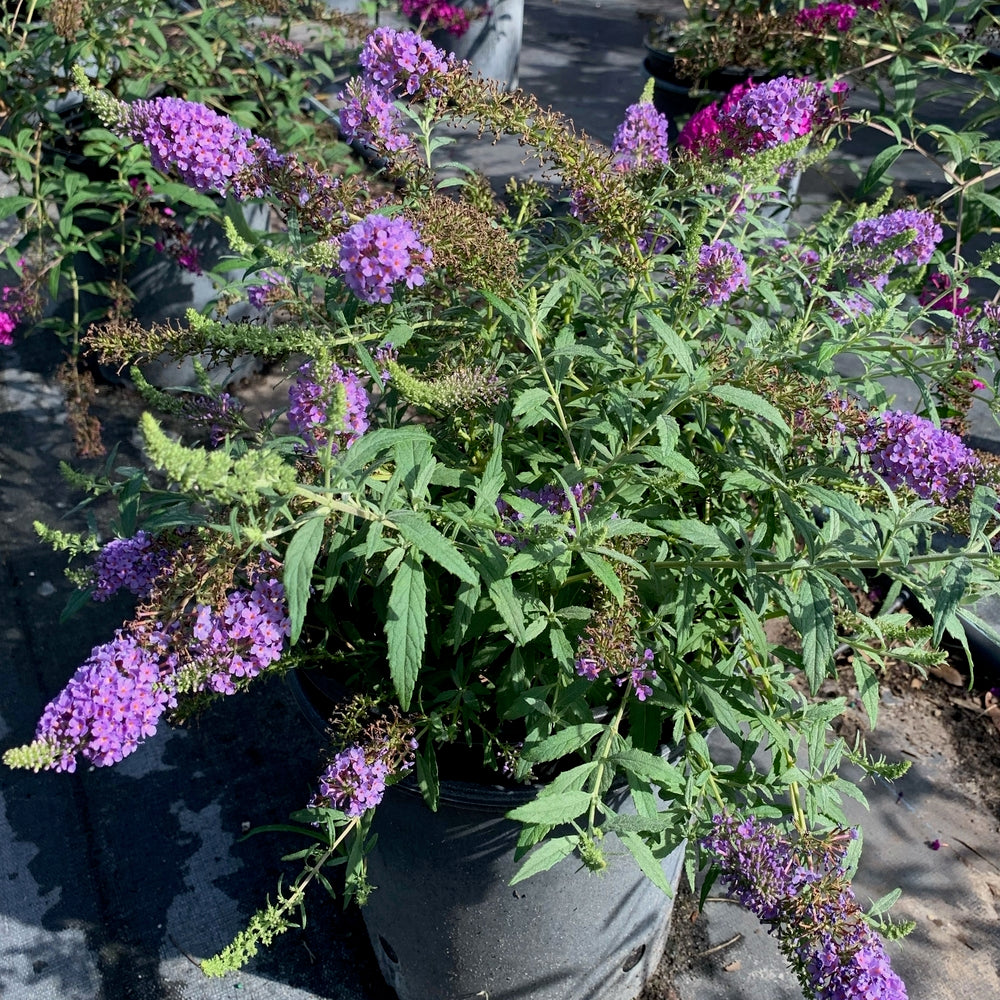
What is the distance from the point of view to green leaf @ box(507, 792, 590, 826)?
1.33 meters

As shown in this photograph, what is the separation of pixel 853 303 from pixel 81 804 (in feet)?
7.12

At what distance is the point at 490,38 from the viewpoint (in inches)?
218

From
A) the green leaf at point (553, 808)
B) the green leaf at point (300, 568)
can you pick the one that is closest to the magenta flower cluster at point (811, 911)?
the green leaf at point (553, 808)

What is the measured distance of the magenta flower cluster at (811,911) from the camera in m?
1.20

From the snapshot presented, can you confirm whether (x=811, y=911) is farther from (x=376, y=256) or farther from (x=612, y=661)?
(x=376, y=256)

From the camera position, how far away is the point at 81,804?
2.52 m

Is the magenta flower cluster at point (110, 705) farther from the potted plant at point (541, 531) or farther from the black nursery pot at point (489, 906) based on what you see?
the black nursery pot at point (489, 906)

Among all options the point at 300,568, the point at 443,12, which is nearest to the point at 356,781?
the point at 300,568

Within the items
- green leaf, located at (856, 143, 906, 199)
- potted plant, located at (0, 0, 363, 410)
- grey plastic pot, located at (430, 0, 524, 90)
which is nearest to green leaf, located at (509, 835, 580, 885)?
green leaf, located at (856, 143, 906, 199)

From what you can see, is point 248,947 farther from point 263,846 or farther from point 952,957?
point 952,957

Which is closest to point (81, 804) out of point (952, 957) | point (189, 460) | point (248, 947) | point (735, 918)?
point (248, 947)

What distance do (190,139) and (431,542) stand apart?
0.79m

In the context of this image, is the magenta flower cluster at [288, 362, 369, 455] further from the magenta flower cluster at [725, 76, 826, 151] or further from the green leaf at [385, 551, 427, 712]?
the magenta flower cluster at [725, 76, 826, 151]

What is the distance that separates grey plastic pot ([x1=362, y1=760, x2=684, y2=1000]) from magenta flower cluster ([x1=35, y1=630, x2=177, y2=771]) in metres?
0.45
